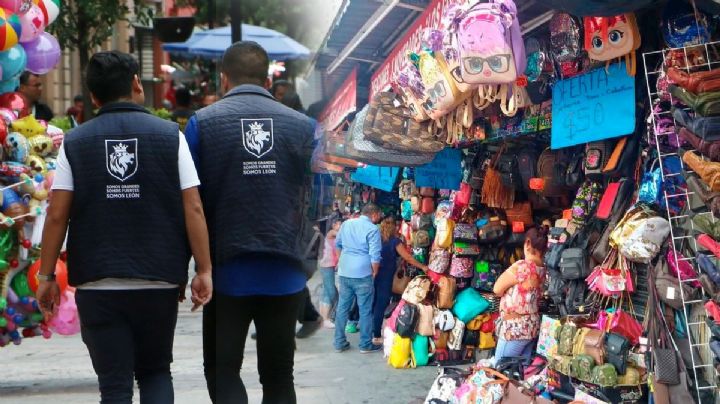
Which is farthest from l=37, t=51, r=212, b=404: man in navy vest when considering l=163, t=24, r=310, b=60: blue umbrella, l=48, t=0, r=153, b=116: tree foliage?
l=163, t=24, r=310, b=60: blue umbrella

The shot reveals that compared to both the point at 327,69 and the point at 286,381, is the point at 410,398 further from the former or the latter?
the point at 327,69

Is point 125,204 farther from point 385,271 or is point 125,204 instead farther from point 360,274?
point 385,271

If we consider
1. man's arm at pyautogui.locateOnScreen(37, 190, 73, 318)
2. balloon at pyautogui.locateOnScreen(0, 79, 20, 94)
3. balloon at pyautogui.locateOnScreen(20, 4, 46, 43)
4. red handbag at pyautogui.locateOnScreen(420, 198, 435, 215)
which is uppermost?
balloon at pyautogui.locateOnScreen(20, 4, 46, 43)

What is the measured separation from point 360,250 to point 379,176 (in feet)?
3.42

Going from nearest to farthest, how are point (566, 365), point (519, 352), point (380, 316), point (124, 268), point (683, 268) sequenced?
point (124, 268)
point (683, 268)
point (566, 365)
point (519, 352)
point (380, 316)

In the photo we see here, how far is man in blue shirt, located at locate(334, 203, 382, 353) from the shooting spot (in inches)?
Answer: 362

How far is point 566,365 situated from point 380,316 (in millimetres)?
4729

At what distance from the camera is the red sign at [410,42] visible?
5422mm

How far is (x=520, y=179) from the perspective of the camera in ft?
23.0

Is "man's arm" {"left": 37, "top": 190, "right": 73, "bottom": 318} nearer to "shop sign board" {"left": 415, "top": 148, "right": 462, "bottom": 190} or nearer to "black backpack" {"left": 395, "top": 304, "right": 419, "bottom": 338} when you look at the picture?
"black backpack" {"left": 395, "top": 304, "right": 419, "bottom": 338}

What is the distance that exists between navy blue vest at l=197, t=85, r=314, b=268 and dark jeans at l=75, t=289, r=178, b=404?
306mm

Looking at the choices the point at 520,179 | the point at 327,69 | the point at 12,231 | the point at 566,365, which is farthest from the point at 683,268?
the point at 327,69

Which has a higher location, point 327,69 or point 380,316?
point 327,69

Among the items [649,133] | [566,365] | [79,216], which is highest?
[649,133]
